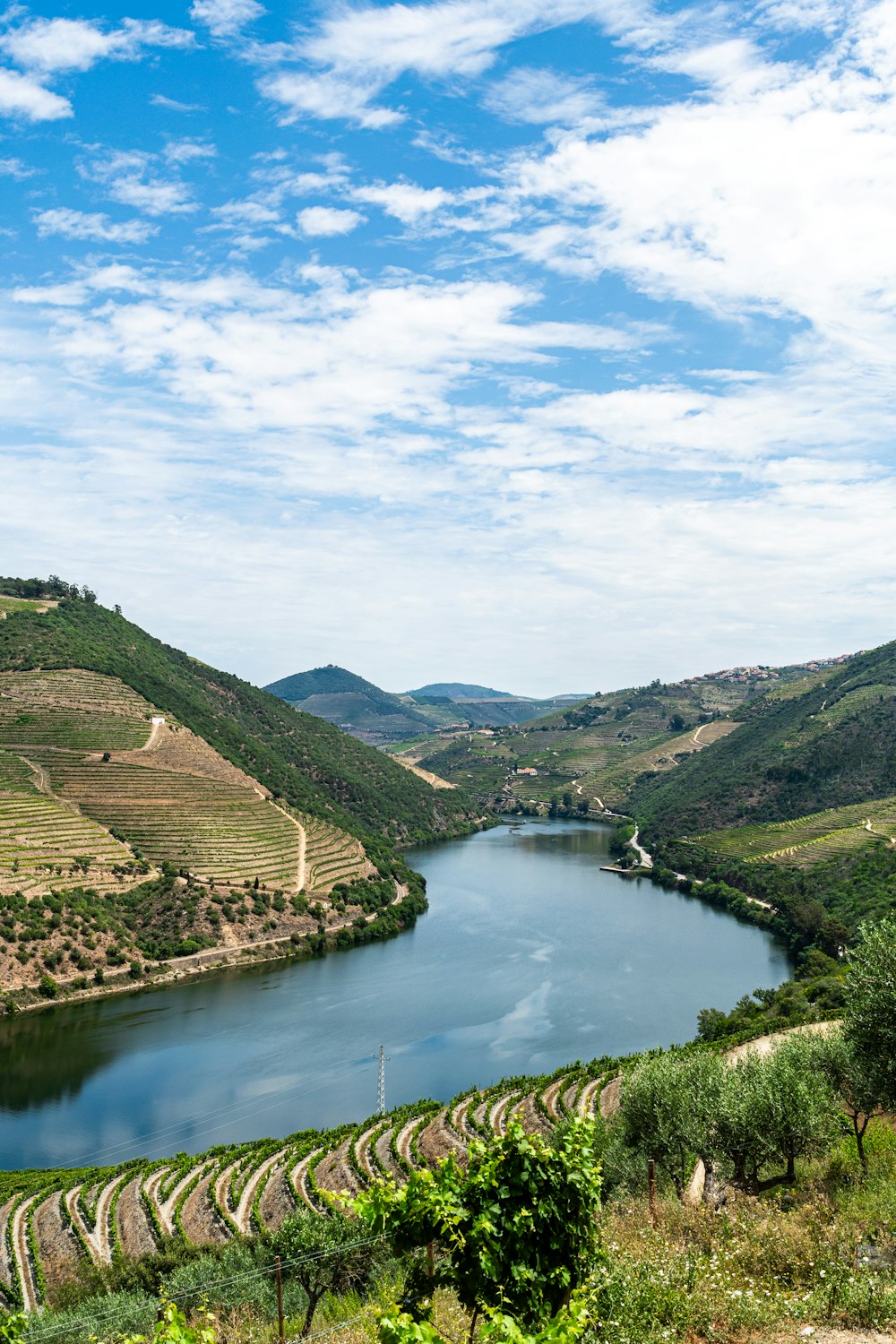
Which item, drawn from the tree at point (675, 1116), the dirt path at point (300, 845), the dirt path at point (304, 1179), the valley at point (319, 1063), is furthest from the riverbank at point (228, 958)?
the tree at point (675, 1116)

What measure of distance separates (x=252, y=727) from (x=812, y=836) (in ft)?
249

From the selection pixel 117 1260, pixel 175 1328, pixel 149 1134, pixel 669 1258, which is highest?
pixel 175 1328

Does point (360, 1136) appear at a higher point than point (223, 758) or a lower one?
lower

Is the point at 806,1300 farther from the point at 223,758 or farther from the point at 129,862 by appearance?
the point at 223,758

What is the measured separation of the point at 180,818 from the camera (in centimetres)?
7650

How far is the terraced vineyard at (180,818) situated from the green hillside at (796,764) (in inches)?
2395

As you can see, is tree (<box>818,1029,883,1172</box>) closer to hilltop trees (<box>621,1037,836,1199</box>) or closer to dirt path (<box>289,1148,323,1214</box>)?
hilltop trees (<box>621,1037,836,1199</box>)

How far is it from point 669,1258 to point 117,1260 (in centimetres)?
2023

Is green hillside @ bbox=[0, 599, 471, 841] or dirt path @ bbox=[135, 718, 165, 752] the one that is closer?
dirt path @ bbox=[135, 718, 165, 752]

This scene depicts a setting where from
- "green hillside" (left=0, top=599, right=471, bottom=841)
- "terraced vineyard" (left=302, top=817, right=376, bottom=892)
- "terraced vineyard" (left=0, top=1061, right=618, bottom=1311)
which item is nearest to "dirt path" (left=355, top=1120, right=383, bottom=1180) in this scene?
"terraced vineyard" (left=0, top=1061, right=618, bottom=1311)

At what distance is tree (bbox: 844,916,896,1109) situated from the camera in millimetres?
18000

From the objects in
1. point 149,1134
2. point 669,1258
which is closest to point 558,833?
point 149,1134

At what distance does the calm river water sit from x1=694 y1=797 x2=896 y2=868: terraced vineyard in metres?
12.1

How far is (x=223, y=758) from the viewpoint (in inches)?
3615
